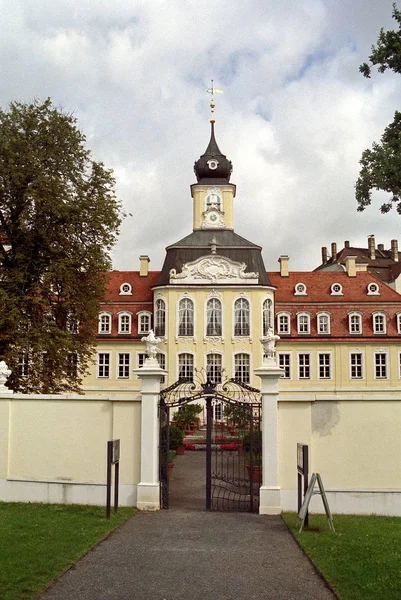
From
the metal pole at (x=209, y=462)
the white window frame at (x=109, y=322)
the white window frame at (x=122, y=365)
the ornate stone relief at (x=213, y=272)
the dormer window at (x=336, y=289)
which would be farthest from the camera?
the dormer window at (x=336, y=289)

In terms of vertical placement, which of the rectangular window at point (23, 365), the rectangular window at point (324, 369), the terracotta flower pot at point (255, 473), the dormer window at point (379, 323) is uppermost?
the dormer window at point (379, 323)

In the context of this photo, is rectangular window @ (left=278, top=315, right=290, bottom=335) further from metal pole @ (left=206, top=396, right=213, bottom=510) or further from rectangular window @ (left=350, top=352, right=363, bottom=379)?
metal pole @ (left=206, top=396, right=213, bottom=510)

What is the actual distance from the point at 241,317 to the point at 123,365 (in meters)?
8.46

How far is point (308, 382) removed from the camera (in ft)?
139

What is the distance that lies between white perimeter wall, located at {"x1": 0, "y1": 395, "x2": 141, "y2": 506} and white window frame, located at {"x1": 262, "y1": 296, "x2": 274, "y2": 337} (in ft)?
92.3

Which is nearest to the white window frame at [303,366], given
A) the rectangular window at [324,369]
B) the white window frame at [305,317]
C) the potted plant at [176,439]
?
the rectangular window at [324,369]

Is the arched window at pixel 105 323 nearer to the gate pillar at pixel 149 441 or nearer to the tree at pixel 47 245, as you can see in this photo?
the tree at pixel 47 245

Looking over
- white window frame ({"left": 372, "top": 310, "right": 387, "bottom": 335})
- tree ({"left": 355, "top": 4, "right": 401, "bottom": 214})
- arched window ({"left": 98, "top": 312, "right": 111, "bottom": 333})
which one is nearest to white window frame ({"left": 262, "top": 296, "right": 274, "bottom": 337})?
white window frame ({"left": 372, "top": 310, "right": 387, "bottom": 335})

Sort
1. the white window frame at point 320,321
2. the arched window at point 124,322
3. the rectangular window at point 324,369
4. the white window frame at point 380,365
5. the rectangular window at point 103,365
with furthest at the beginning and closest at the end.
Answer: the arched window at point 124,322 → the white window frame at point 320,321 → the rectangular window at point 103,365 → the rectangular window at point 324,369 → the white window frame at point 380,365

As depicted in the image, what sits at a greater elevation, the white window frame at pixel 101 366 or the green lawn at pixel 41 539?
the white window frame at pixel 101 366

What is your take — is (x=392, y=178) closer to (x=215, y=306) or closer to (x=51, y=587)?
(x=51, y=587)

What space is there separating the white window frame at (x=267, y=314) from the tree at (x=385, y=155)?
105 feet

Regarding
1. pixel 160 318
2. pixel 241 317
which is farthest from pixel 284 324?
pixel 160 318

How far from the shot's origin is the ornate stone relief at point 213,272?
41062mm
